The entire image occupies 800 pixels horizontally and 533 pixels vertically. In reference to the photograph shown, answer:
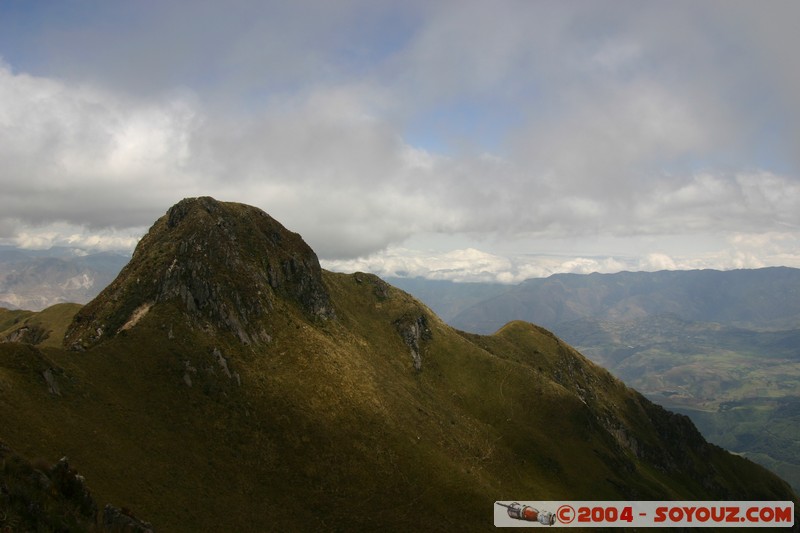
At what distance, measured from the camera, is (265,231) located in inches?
5039

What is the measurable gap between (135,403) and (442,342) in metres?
100.0

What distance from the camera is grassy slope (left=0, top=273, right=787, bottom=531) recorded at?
59.6m

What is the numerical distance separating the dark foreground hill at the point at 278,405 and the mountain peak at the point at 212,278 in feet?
1.43

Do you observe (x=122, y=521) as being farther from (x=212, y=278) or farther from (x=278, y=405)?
(x=212, y=278)

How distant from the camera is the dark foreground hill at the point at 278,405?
61.9 m

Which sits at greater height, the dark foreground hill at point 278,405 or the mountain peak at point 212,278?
the mountain peak at point 212,278

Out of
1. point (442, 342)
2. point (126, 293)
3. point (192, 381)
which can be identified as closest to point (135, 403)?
point (192, 381)

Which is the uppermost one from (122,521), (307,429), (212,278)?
(212,278)

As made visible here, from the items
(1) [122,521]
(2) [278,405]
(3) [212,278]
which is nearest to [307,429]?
(2) [278,405]

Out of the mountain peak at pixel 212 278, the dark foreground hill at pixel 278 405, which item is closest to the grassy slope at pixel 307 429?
the dark foreground hill at pixel 278 405

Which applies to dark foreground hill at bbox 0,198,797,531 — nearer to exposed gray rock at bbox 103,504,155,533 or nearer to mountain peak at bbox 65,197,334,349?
mountain peak at bbox 65,197,334,349

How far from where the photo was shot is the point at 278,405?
86.9m

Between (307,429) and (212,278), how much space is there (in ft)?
136

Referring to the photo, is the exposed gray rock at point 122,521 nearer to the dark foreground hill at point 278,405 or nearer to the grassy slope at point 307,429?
the grassy slope at point 307,429
